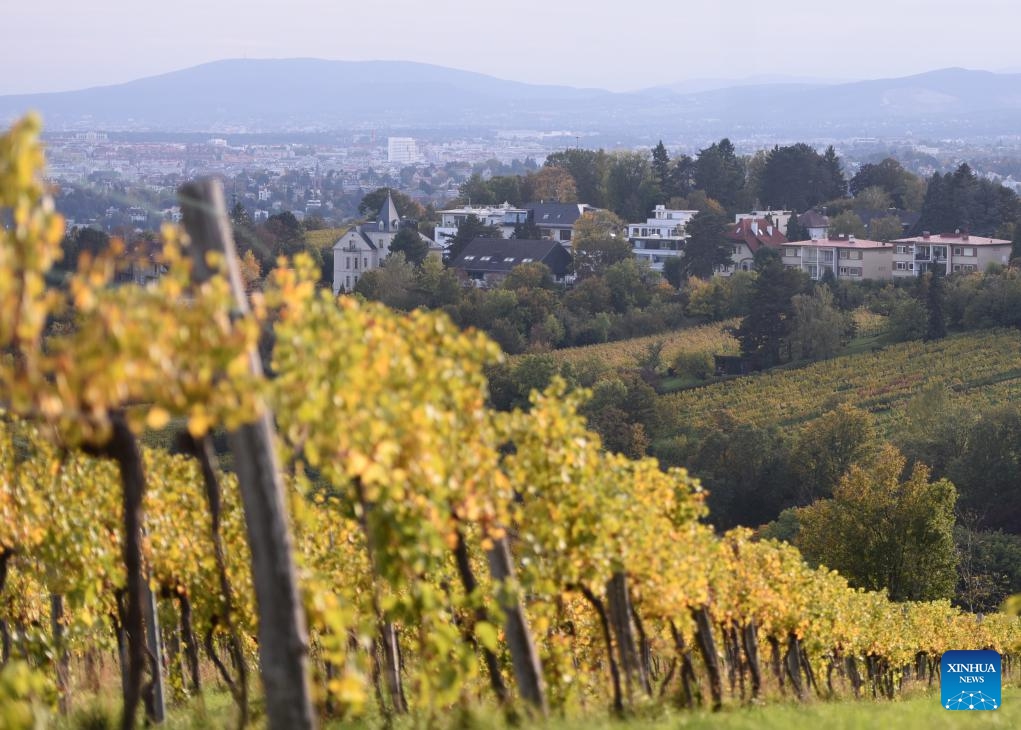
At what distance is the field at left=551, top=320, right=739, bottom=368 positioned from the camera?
75625mm

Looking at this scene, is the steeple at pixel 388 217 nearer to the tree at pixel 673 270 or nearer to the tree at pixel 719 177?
the tree at pixel 673 270

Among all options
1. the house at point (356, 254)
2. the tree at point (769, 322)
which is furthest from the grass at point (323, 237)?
the tree at point (769, 322)

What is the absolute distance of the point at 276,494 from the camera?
703cm

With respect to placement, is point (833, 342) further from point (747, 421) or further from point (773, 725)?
point (773, 725)

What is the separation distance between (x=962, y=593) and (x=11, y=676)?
125 feet

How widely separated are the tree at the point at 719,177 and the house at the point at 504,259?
69.4ft

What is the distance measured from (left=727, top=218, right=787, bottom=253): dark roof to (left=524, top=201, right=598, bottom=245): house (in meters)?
11.7

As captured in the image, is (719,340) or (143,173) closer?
(719,340)

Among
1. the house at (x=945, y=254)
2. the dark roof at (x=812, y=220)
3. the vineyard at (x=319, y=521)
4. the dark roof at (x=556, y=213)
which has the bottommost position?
the house at (x=945, y=254)

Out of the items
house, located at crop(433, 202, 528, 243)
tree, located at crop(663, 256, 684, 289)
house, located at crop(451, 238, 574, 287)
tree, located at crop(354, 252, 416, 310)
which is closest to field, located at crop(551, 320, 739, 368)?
tree, located at crop(354, 252, 416, 310)

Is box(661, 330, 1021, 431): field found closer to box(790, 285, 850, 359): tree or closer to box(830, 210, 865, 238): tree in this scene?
box(790, 285, 850, 359): tree

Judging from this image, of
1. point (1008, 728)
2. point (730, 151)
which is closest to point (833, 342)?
point (730, 151)

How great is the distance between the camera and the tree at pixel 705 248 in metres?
98.6

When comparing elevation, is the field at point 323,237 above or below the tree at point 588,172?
below
